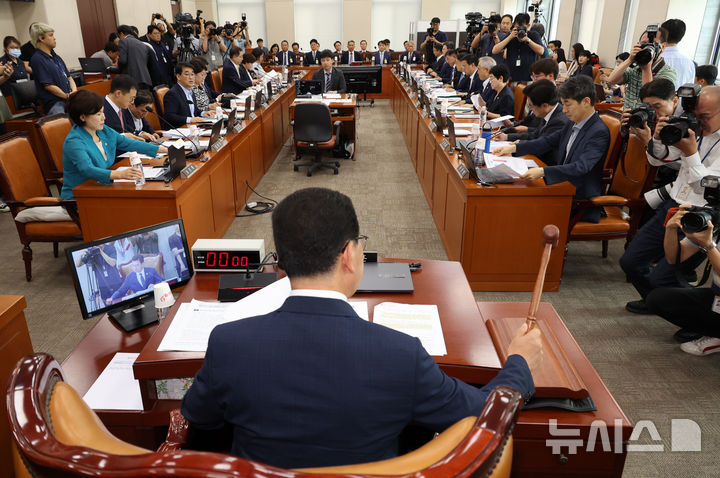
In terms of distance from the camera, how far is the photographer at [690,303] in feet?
7.79

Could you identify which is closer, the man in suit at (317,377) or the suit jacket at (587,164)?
the man in suit at (317,377)

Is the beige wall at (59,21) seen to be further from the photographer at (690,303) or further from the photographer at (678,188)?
the photographer at (690,303)

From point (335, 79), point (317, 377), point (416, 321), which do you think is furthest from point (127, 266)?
point (335, 79)

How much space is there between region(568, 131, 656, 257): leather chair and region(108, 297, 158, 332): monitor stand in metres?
2.41

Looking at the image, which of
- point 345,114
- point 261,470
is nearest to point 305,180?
point 345,114

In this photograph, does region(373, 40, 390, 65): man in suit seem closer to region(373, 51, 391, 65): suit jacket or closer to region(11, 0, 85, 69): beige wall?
region(373, 51, 391, 65): suit jacket

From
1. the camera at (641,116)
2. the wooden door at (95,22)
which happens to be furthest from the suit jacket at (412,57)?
the camera at (641,116)

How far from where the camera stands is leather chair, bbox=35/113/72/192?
3.45 meters

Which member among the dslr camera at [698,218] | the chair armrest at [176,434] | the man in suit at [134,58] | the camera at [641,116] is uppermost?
the man in suit at [134,58]

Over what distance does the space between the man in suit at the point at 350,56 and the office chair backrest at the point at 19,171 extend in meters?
9.32

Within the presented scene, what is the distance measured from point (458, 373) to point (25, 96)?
6.00 metres

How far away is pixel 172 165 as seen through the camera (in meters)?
3.04

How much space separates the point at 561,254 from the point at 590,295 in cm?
33

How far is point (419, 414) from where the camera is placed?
36.3 inches
